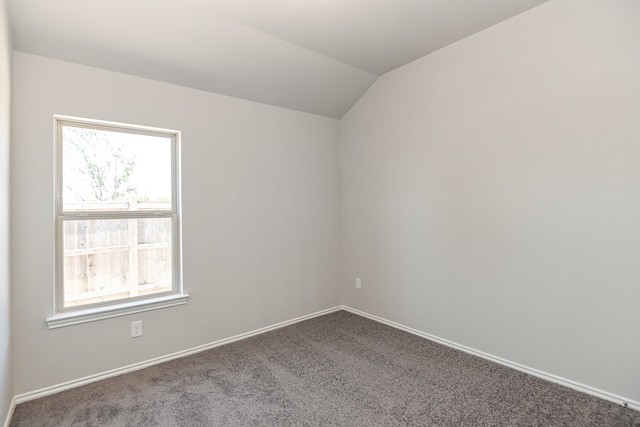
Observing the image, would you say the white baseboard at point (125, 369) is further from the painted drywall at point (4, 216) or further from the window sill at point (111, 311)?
the window sill at point (111, 311)

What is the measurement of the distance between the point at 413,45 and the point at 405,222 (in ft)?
5.26

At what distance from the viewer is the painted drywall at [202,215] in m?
2.17

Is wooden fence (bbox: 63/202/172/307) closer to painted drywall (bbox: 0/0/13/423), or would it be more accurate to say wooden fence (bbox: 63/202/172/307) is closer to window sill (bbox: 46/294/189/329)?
window sill (bbox: 46/294/189/329)

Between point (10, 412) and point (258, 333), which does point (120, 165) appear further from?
point (258, 333)

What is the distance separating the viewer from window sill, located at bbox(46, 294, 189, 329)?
2.26m

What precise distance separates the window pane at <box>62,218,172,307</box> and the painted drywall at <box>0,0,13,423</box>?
44 centimetres

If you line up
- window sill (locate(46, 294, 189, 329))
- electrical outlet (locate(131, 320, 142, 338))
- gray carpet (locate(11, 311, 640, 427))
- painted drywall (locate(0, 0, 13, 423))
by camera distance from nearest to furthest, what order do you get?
painted drywall (locate(0, 0, 13, 423)) < gray carpet (locate(11, 311, 640, 427)) < window sill (locate(46, 294, 189, 329)) < electrical outlet (locate(131, 320, 142, 338))

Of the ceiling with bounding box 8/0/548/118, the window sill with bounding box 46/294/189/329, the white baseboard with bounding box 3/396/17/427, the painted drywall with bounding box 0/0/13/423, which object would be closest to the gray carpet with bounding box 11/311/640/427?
the white baseboard with bounding box 3/396/17/427

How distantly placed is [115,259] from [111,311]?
41 cm

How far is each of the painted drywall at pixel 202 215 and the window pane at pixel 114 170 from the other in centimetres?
16

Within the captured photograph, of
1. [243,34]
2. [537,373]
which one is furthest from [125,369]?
[537,373]

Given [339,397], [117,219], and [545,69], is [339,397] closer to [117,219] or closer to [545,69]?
[117,219]

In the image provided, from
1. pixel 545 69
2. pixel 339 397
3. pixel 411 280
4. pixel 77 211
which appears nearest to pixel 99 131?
Answer: pixel 77 211

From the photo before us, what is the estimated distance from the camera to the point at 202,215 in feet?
9.53
